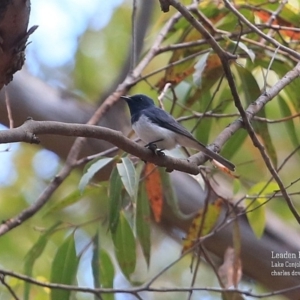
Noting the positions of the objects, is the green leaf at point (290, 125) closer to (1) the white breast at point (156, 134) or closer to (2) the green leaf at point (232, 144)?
(2) the green leaf at point (232, 144)

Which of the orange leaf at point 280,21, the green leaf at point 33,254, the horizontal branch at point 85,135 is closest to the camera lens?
the horizontal branch at point 85,135

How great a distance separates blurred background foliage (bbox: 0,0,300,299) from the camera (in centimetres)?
206

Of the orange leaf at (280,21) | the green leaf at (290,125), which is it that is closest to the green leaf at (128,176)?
the green leaf at (290,125)

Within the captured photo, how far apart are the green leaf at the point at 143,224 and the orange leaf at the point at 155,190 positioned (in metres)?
0.06

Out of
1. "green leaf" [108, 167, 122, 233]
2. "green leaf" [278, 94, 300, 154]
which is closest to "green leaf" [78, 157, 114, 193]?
"green leaf" [108, 167, 122, 233]

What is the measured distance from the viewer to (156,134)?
181 centimetres

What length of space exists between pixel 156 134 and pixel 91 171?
0.27 m

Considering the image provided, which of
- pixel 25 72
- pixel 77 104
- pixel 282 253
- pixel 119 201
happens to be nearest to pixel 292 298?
pixel 282 253

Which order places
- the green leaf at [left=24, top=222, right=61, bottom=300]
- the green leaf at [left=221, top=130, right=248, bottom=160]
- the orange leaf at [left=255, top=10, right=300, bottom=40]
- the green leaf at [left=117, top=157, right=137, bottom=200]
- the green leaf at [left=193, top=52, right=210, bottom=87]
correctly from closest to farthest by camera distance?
1. the green leaf at [left=117, top=157, right=137, bottom=200]
2. the green leaf at [left=193, top=52, right=210, bottom=87]
3. the green leaf at [left=24, top=222, right=61, bottom=300]
4. the green leaf at [left=221, top=130, right=248, bottom=160]
5. the orange leaf at [left=255, top=10, right=300, bottom=40]

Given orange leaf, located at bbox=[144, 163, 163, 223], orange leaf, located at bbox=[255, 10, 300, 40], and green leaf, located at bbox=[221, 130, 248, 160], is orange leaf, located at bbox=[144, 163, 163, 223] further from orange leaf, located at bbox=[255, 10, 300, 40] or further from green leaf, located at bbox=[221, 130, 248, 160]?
orange leaf, located at bbox=[255, 10, 300, 40]

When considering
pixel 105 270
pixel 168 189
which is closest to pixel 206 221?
pixel 168 189

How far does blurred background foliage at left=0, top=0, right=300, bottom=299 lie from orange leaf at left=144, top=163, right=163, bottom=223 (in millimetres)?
116

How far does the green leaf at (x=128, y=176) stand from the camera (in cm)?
151

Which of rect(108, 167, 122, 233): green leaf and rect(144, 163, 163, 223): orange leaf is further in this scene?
rect(144, 163, 163, 223): orange leaf
